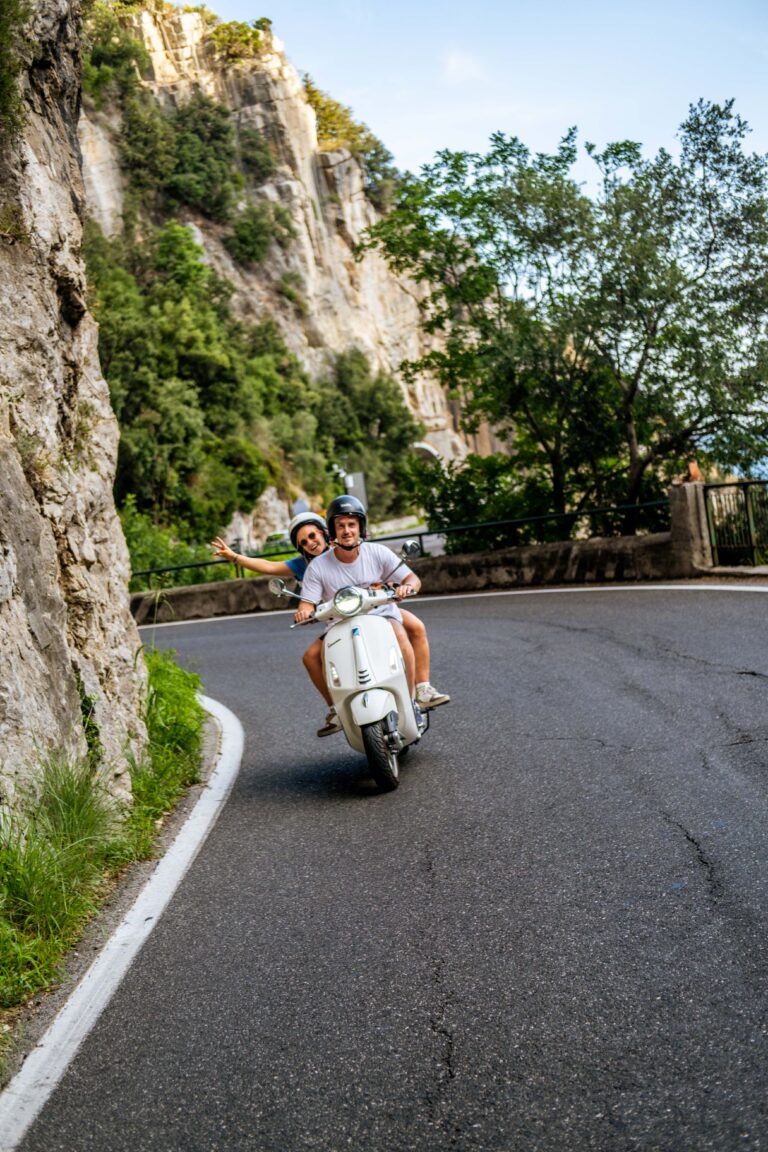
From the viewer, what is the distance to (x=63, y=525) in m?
7.98

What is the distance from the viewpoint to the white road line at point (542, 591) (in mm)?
15758

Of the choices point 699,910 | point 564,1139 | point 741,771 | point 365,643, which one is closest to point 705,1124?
point 564,1139

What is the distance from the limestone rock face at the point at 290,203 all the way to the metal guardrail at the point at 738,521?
57971 millimetres

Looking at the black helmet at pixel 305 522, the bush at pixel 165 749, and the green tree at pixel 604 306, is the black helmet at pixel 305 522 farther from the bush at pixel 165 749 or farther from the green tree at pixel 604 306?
the green tree at pixel 604 306

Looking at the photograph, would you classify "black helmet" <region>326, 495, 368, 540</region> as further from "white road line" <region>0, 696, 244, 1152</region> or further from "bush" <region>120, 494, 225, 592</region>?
"bush" <region>120, 494, 225, 592</region>

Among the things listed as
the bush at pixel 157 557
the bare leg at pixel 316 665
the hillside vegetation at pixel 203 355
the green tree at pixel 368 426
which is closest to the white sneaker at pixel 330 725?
the bare leg at pixel 316 665

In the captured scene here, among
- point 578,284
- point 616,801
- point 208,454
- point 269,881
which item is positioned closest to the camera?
point 269,881

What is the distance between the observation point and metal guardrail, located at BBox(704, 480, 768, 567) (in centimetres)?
1694

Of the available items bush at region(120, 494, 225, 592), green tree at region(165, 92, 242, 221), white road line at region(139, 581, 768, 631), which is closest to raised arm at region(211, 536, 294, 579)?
white road line at region(139, 581, 768, 631)

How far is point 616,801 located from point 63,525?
12.9ft

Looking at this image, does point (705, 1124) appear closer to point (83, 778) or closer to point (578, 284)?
point (83, 778)

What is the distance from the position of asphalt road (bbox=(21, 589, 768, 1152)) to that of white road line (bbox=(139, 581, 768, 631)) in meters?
7.24

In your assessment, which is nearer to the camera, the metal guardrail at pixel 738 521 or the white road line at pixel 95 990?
the white road line at pixel 95 990

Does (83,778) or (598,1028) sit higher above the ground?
(83,778)
